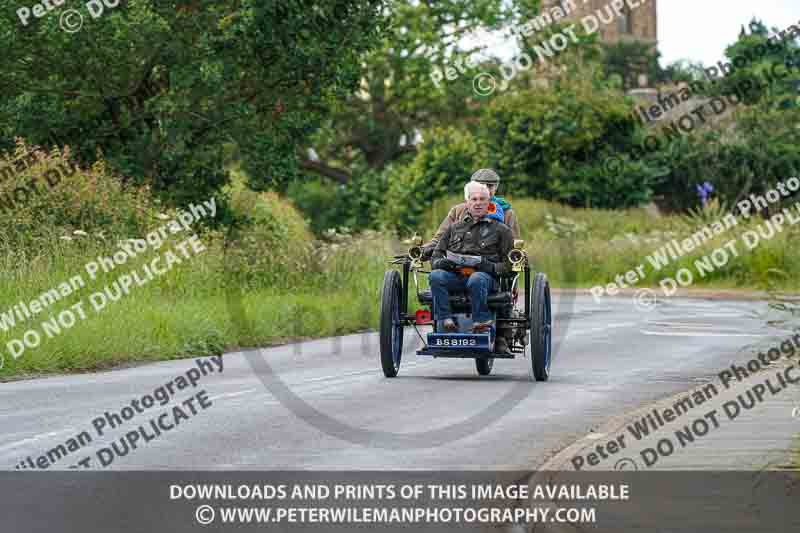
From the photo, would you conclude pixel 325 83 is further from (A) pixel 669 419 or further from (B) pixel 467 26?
(B) pixel 467 26

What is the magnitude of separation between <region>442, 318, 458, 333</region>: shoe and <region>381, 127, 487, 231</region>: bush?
126 ft

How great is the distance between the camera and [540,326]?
15.4 m

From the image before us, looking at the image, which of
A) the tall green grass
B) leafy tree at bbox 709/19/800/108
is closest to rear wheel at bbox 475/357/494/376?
the tall green grass

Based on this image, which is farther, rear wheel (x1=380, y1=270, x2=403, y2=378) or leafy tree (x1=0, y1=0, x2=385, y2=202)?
leafy tree (x1=0, y1=0, x2=385, y2=202)

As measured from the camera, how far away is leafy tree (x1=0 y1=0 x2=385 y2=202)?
85.7 feet

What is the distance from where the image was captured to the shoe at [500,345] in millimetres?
15794

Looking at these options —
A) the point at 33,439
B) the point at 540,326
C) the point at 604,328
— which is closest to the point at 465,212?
the point at 540,326

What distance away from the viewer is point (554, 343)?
883 inches

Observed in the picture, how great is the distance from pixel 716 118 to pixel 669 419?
4866cm

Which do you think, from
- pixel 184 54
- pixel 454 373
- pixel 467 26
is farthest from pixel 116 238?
pixel 467 26

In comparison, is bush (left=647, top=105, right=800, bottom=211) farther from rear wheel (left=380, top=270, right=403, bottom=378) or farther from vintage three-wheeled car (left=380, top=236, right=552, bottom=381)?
vintage three-wheeled car (left=380, top=236, right=552, bottom=381)

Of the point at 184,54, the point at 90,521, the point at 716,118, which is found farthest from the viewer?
the point at 716,118

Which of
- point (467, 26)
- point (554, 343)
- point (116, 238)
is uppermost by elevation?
point (467, 26)

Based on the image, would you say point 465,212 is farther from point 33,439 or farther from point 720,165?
point 720,165
